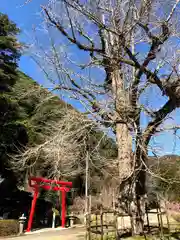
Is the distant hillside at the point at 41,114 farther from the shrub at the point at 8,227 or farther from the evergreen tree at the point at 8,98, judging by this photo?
the shrub at the point at 8,227

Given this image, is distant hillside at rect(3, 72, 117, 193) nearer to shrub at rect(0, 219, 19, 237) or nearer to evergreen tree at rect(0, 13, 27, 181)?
evergreen tree at rect(0, 13, 27, 181)

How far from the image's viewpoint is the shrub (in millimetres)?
11202

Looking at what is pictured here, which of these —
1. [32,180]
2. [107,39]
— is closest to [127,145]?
[107,39]

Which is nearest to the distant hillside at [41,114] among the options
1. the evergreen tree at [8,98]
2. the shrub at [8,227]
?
the evergreen tree at [8,98]

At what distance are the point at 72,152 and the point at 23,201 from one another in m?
12.0

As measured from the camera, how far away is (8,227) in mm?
11453

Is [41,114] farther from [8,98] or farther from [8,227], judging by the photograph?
[8,227]

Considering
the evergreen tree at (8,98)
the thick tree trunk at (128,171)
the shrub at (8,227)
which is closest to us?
the thick tree trunk at (128,171)

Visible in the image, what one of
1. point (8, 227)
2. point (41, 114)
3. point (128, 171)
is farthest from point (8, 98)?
point (128, 171)

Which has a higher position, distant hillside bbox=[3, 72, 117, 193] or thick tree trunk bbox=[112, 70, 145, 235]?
distant hillside bbox=[3, 72, 117, 193]

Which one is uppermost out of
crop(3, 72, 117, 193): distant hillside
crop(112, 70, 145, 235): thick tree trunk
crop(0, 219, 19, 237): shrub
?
crop(3, 72, 117, 193): distant hillside

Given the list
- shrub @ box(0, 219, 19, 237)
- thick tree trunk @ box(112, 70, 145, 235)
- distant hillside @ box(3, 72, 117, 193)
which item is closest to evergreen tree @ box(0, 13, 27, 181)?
distant hillside @ box(3, 72, 117, 193)

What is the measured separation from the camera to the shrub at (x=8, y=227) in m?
11.2

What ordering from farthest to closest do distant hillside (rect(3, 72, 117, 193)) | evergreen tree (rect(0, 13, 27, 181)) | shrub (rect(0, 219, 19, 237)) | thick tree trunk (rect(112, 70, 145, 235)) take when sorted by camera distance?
evergreen tree (rect(0, 13, 27, 181)), shrub (rect(0, 219, 19, 237)), distant hillside (rect(3, 72, 117, 193)), thick tree trunk (rect(112, 70, 145, 235))
